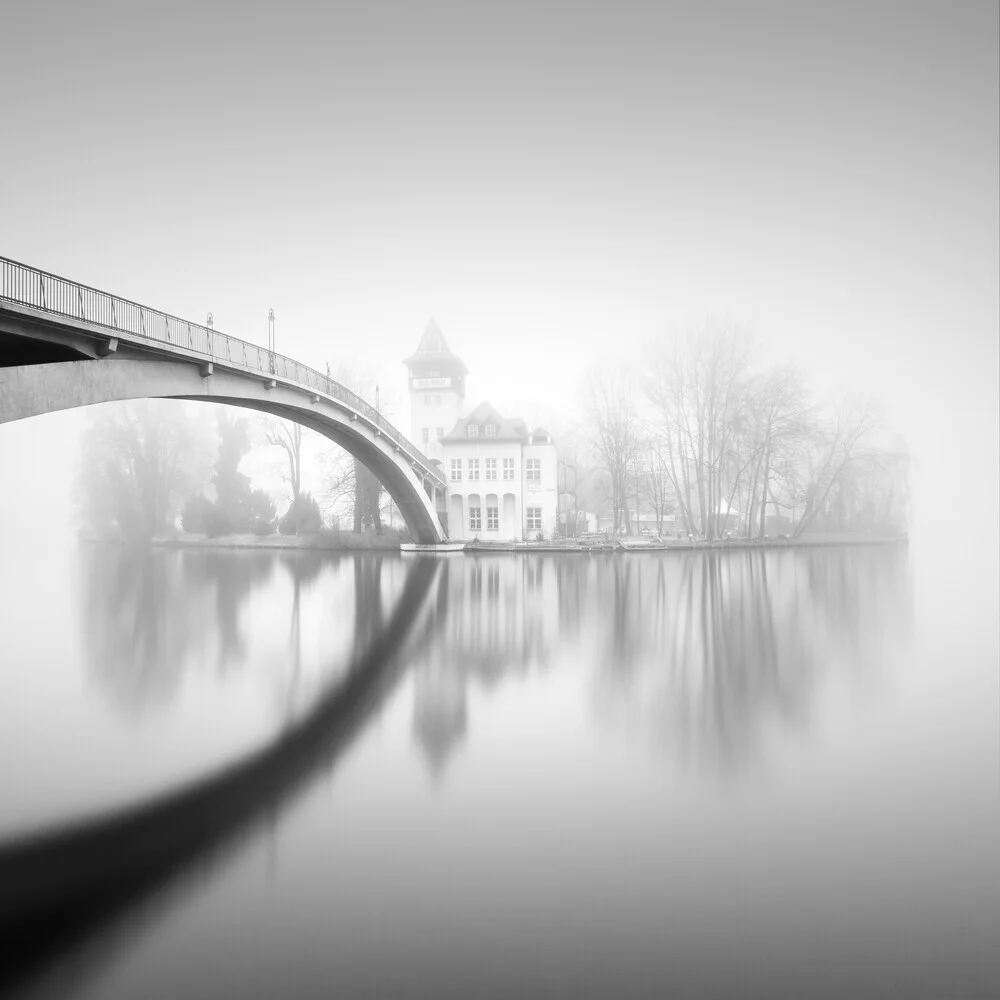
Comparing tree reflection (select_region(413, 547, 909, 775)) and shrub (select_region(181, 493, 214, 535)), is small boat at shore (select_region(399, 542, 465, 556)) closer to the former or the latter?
tree reflection (select_region(413, 547, 909, 775))

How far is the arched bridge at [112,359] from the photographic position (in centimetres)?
1188

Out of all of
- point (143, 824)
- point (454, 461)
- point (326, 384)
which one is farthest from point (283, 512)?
point (143, 824)

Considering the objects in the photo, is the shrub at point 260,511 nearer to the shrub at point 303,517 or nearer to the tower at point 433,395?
the shrub at point 303,517

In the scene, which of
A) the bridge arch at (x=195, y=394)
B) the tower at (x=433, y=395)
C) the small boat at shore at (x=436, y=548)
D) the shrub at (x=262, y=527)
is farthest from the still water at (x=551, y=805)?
the tower at (x=433, y=395)

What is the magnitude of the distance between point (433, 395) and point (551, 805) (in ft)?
175

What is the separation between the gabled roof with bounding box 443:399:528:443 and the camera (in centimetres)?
4753

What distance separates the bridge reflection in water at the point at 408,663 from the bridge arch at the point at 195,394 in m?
5.08

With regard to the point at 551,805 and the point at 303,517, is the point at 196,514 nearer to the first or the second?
the point at 303,517

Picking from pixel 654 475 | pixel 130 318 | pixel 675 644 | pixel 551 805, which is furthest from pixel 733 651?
pixel 654 475

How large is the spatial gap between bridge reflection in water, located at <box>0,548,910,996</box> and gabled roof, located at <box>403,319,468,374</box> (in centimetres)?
3524

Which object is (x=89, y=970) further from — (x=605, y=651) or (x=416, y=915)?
Answer: (x=605, y=651)

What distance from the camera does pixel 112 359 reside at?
14680 millimetres

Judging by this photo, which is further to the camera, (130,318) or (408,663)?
(130,318)

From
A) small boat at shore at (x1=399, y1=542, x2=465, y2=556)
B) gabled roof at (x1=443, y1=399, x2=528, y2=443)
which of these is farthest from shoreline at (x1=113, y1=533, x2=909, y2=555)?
gabled roof at (x1=443, y1=399, x2=528, y2=443)
